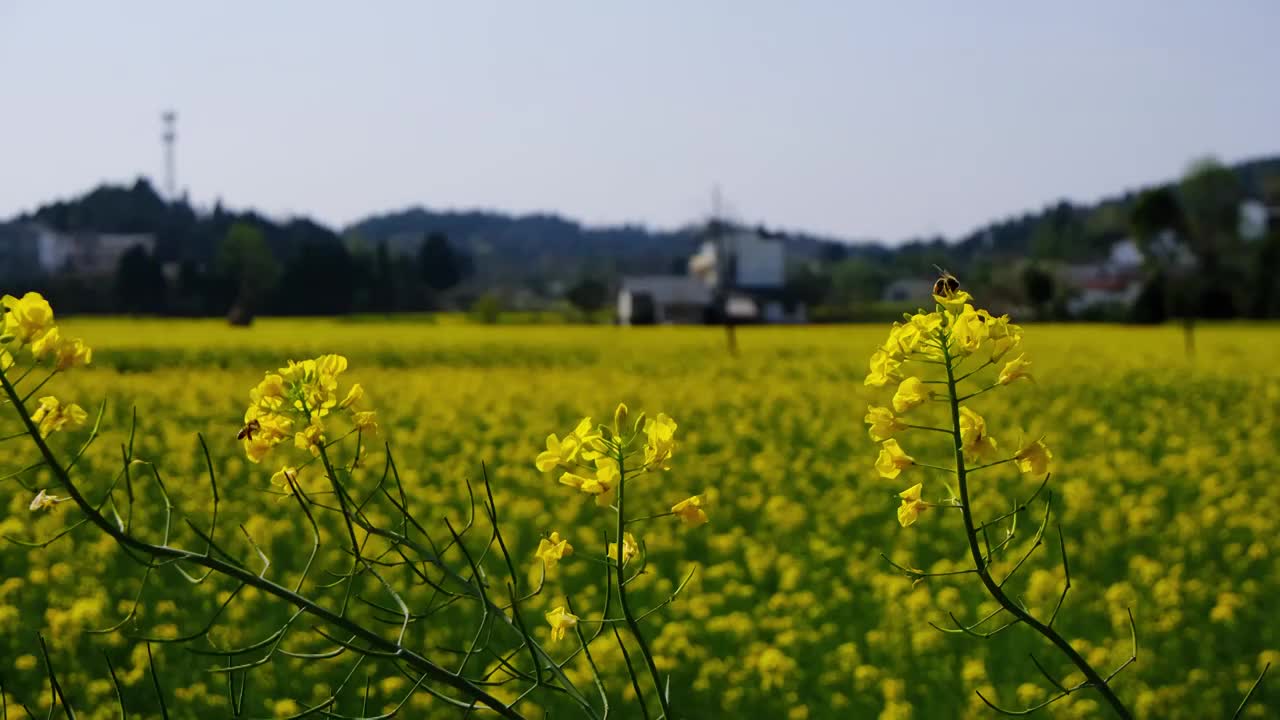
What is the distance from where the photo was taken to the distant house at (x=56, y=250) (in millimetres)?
57656

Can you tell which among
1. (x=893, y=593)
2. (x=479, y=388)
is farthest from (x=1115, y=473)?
(x=479, y=388)

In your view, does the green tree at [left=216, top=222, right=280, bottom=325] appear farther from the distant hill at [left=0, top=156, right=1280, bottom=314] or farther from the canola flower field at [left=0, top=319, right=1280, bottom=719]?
the canola flower field at [left=0, top=319, right=1280, bottom=719]

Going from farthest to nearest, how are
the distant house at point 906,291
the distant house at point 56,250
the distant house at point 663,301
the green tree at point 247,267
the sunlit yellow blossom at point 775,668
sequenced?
the distant house at point 906,291 → the distant house at point 56,250 → the distant house at point 663,301 → the green tree at point 247,267 → the sunlit yellow blossom at point 775,668

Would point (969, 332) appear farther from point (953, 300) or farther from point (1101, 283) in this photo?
point (1101, 283)

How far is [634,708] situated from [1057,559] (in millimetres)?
2229

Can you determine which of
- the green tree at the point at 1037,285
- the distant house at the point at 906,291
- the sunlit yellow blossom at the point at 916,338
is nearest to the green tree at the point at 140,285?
the green tree at the point at 1037,285

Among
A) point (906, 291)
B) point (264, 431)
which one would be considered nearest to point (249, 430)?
point (264, 431)

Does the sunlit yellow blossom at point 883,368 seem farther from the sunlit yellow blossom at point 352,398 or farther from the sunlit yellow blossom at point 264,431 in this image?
the sunlit yellow blossom at point 264,431

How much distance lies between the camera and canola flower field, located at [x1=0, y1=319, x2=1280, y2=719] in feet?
12.6

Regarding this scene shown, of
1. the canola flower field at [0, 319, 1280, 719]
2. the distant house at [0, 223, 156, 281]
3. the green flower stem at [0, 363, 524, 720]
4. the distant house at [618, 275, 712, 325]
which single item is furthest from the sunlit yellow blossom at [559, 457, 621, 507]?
the distant house at [0, 223, 156, 281]

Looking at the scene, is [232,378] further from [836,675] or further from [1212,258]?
[1212,258]

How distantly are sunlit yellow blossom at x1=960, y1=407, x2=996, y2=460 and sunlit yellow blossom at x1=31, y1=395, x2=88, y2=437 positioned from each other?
116 centimetres

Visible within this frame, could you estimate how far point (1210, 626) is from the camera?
4449 mm

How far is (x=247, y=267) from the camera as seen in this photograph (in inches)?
1848
